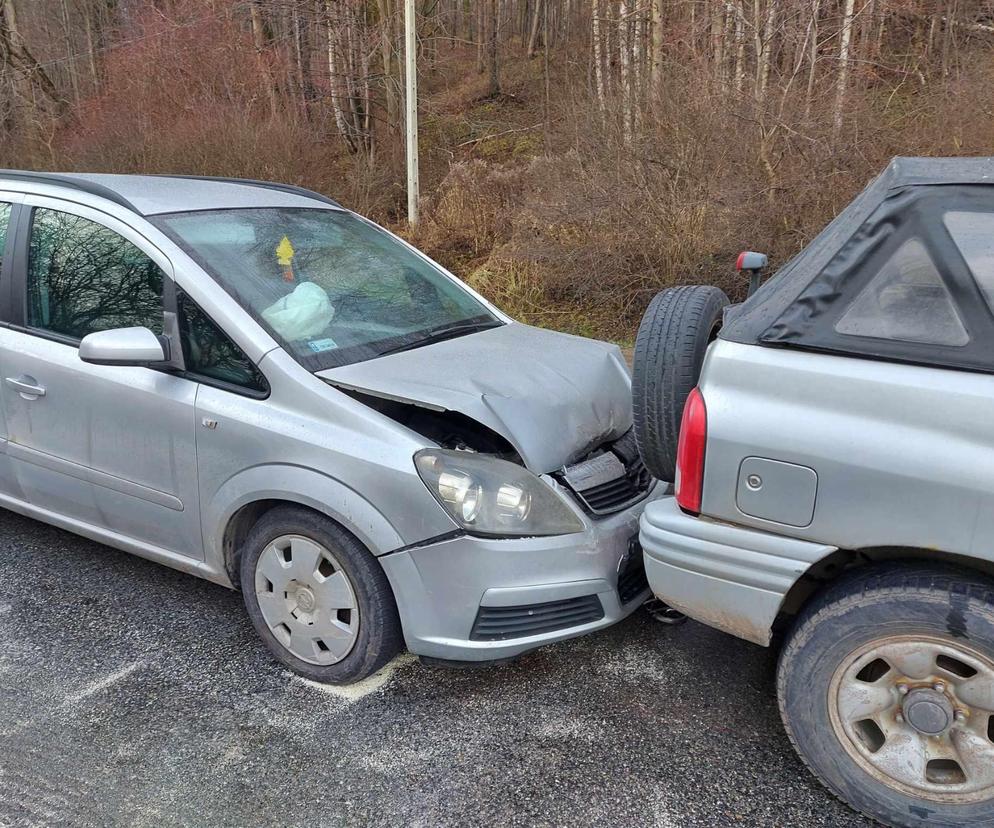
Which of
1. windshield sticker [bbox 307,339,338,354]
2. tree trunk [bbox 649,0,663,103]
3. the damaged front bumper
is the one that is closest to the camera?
the damaged front bumper

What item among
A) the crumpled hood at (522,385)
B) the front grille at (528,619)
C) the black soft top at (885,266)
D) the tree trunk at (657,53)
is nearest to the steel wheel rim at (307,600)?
the front grille at (528,619)

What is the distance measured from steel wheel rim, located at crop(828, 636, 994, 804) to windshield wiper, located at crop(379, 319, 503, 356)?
1.92m

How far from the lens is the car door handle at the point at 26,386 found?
3.24m

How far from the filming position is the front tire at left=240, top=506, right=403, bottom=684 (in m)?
2.64

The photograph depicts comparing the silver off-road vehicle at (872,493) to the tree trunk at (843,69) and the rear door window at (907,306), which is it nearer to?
the rear door window at (907,306)

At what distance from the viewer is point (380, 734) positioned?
2596mm

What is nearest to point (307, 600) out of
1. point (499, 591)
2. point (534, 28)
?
point (499, 591)

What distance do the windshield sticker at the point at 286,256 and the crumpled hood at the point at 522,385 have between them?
0.58m

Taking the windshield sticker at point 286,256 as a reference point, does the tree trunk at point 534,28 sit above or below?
above

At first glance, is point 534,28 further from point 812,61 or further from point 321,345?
point 321,345

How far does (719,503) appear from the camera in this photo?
2.20 metres

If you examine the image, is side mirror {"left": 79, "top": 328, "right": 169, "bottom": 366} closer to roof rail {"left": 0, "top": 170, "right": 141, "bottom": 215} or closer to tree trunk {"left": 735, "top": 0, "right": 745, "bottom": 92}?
roof rail {"left": 0, "top": 170, "right": 141, "bottom": 215}

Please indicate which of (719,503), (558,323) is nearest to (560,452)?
(719,503)

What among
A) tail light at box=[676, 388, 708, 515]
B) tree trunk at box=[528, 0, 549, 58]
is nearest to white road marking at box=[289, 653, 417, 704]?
tail light at box=[676, 388, 708, 515]
